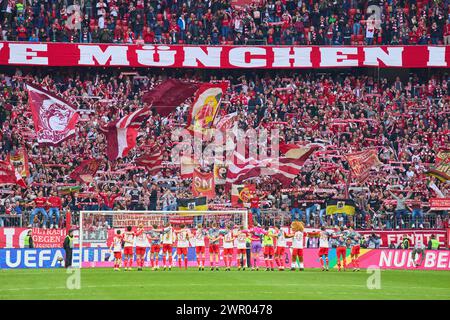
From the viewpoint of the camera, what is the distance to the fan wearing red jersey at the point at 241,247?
34.4 metres

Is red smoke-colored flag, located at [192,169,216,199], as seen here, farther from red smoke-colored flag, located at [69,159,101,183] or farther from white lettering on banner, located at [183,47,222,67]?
white lettering on banner, located at [183,47,222,67]

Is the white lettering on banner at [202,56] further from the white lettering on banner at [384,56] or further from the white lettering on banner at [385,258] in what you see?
the white lettering on banner at [385,258]

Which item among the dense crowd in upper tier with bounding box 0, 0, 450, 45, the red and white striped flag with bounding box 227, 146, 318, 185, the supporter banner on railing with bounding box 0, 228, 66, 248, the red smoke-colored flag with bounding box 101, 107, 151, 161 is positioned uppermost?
the dense crowd in upper tier with bounding box 0, 0, 450, 45

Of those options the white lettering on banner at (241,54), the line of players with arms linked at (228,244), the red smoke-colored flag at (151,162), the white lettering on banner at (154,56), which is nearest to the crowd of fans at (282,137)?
the red smoke-colored flag at (151,162)

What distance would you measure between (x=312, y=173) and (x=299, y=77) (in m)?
8.29

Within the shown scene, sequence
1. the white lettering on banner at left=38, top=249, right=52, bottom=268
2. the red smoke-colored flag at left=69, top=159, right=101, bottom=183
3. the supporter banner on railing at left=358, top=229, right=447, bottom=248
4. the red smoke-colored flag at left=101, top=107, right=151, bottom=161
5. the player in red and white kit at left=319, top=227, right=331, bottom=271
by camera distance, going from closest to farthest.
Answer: the player in red and white kit at left=319, top=227, right=331, bottom=271 < the white lettering on banner at left=38, top=249, right=52, bottom=268 < the supporter banner on railing at left=358, top=229, right=447, bottom=248 < the red smoke-colored flag at left=69, top=159, right=101, bottom=183 < the red smoke-colored flag at left=101, top=107, right=151, bottom=161

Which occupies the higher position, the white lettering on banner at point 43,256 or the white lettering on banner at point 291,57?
the white lettering on banner at point 291,57

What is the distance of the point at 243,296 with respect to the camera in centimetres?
2436

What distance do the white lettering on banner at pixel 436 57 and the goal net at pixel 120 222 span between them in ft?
55.0

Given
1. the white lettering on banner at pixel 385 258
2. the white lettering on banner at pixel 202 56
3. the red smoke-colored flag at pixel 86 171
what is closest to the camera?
the white lettering on banner at pixel 385 258

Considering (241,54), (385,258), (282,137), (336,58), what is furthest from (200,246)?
(336,58)

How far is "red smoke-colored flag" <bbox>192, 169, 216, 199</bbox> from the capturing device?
4147cm

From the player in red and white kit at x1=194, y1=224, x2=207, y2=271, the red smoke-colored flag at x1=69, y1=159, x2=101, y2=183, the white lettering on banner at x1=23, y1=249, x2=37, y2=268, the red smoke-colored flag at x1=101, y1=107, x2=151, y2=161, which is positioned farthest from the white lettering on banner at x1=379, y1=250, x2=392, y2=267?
the white lettering on banner at x1=23, y1=249, x2=37, y2=268

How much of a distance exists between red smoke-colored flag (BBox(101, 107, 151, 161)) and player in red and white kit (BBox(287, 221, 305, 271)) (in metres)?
11.0
